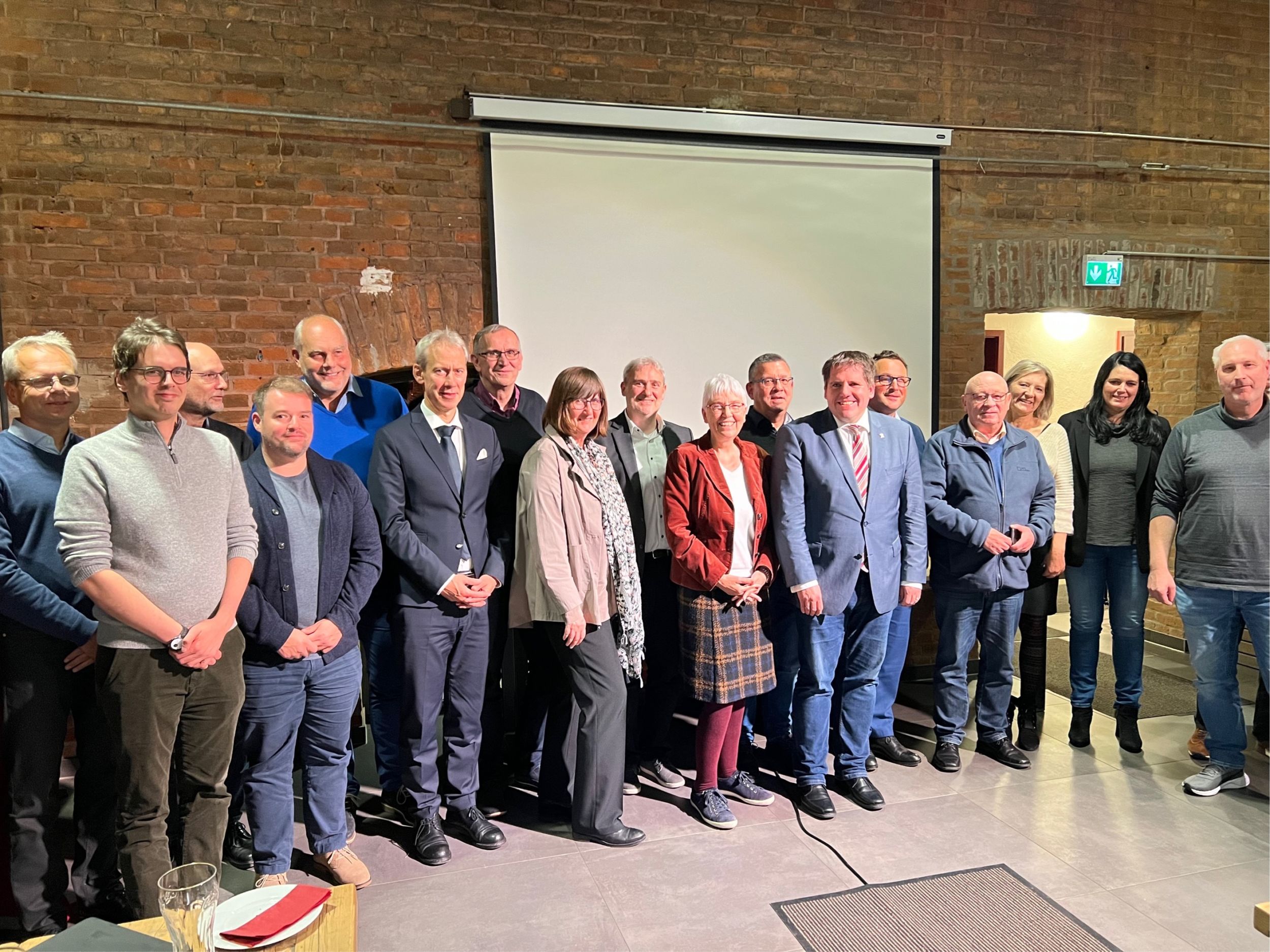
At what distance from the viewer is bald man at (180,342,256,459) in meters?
3.25

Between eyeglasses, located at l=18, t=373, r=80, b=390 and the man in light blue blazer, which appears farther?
the man in light blue blazer

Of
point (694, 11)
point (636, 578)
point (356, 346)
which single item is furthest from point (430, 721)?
point (694, 11)

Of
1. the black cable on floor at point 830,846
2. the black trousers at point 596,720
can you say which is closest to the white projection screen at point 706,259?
the black trousers at point 596,720

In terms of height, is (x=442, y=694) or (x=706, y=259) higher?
(x=706, y=259)

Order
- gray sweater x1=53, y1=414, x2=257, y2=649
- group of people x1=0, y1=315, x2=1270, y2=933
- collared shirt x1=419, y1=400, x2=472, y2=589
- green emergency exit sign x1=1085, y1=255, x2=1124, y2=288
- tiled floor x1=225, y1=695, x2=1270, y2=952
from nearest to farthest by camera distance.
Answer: gray sweater x1=53, y1=414, x2=257, y2=649
group of people x1=0, y1=315, x2=1270, y2=933
tiled floor x1=225, y1=695, x2=1270, y2=952
collared shirt x1=419, y1=400, x2=472, y2=589
green emergency exit sign x1=1085, y1=255, x2=1124, y2=288

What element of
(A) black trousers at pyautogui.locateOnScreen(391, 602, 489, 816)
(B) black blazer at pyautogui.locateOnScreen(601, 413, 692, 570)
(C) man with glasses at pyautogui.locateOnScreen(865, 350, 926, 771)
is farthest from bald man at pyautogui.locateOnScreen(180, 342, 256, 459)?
(C) man with glasses at pyautogui.locateOnScreen(865, 350, 926, 771)

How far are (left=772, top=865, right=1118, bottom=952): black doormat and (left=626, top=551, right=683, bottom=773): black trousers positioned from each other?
1099 millimetres

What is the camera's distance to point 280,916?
62.9 inches

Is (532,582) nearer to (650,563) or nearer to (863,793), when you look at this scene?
(650,563)

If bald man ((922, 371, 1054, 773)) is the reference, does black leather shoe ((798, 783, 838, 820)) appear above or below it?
below

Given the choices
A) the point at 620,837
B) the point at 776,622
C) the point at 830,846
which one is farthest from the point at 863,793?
the point at 620,837

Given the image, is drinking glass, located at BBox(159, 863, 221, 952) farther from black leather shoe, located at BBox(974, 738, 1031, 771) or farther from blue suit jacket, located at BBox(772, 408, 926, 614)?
black leather shoe, located at BBox(974, 738, 1031, 771)

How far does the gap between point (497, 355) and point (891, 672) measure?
7.25 feet

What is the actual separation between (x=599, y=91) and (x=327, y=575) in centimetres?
307
